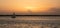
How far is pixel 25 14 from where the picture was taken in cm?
103

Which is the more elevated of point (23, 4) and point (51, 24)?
point (23, 4)

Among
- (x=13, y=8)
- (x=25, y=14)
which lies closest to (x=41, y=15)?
(x=25, y=14)

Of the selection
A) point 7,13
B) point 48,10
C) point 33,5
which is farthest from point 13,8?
point 48,10

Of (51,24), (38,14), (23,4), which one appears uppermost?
(23,4)

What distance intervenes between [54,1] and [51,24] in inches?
9.1

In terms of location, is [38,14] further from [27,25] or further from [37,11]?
[27,25]

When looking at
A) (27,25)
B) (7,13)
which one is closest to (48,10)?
(27,25)

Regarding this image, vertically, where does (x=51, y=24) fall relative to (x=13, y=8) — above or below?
below

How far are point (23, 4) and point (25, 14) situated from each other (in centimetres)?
10

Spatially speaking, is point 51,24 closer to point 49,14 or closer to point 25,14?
point 49,14

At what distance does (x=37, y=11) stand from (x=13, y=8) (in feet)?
0.74

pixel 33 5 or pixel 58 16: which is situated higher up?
pixel 33 5

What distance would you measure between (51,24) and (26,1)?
1.03 feet

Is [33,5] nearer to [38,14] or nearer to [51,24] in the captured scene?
[38,14]
